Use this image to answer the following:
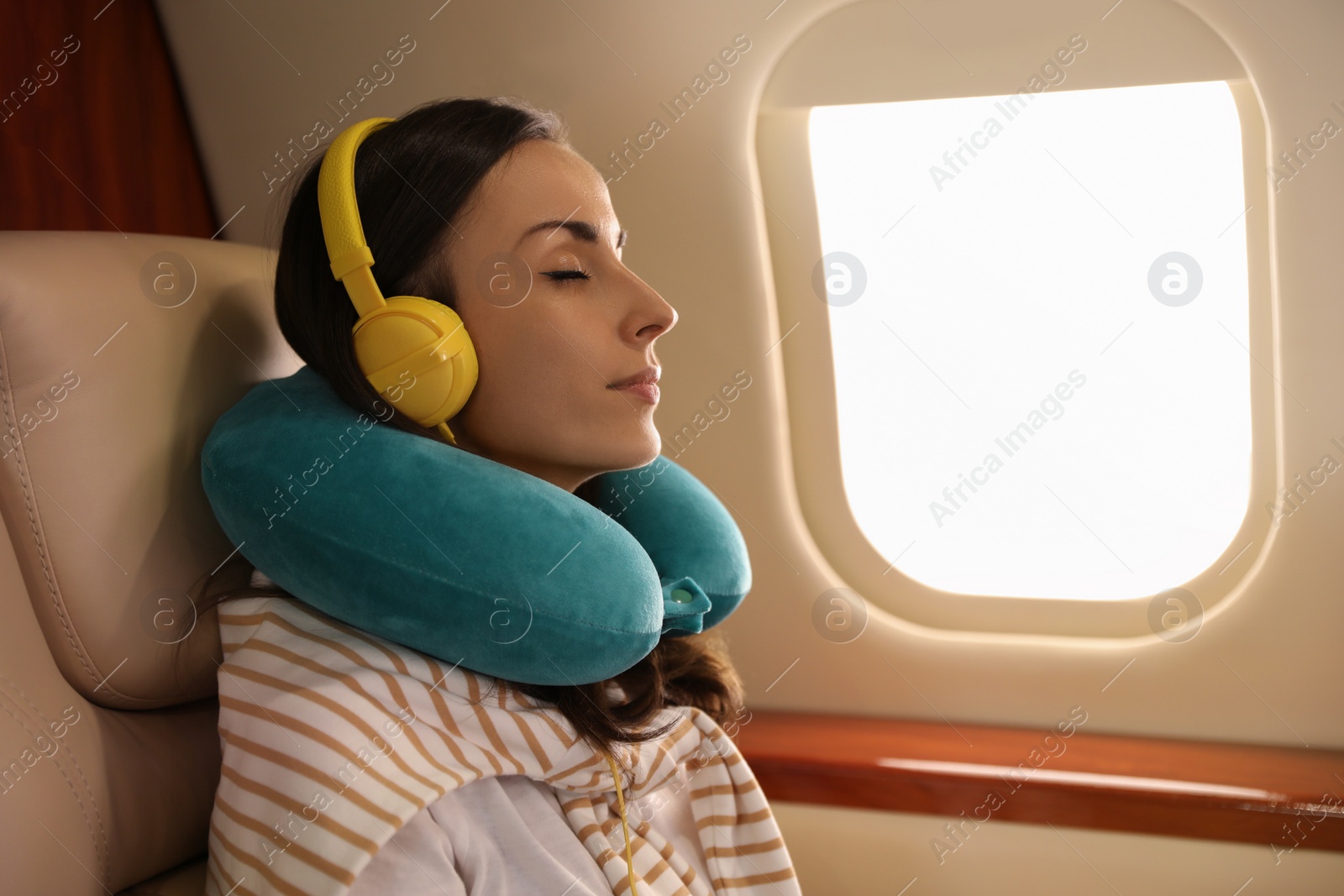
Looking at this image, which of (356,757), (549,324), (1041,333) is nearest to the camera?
(356,757)

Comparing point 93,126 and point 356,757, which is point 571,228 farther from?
point 93,126

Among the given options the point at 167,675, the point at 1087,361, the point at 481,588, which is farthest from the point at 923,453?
the point at 167,675

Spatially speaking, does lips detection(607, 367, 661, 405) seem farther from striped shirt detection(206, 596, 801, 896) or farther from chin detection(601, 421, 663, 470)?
striped shirt detection(206, 596, 801, 896)

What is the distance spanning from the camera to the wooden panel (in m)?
1.35

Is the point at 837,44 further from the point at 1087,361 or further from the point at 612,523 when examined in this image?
the point at 612,523

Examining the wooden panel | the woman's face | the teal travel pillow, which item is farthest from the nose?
the wooden panel

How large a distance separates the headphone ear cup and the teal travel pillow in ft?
0.25

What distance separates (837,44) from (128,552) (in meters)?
1.24

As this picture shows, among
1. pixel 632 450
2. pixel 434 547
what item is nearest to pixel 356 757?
pixel 434 547

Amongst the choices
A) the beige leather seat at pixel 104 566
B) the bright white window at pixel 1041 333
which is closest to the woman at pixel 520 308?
the beige leather seat at pixel 104 566

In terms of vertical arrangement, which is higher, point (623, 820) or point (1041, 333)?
point (1041, 333)

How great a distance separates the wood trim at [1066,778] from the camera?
1376 mm

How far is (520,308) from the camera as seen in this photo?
1056mm

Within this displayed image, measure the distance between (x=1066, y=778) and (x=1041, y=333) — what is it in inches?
29.2
